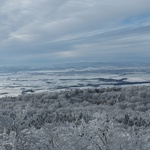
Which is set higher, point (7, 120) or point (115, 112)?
point (7, 120)

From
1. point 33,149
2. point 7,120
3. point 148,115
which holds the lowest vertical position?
point 148,115

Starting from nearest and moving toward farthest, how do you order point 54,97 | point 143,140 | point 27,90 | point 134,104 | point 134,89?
1. point 143,140
2. point 134,104
3. point 54,97
4. point 134,89
5. point 27,90

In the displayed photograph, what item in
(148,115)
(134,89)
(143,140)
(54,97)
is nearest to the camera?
(143,140)

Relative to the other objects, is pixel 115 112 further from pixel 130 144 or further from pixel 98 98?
pixel 130 144

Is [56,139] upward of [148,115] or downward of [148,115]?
upward

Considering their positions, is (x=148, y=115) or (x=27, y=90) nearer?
(x=148, y=115)

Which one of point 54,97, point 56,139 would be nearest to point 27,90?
point 54,97

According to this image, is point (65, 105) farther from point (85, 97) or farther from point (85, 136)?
point (85, 136)

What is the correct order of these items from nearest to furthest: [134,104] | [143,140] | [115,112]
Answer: [143,140], [115,112], [134,104]

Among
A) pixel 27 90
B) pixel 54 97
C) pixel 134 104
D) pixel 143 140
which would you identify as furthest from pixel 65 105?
pixel 143 140
